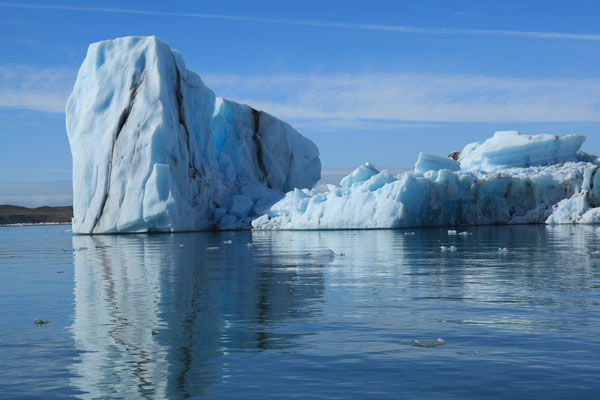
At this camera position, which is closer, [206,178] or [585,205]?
[585,205]

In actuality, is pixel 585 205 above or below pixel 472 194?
below

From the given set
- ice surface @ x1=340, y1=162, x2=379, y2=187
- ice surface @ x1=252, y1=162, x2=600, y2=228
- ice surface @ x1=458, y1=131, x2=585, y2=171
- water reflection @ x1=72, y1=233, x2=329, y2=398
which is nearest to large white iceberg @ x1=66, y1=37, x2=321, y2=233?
ice surface @ x1=252, y1=162, x2=600, y2=228

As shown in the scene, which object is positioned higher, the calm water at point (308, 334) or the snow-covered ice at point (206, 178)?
the snow-covered ice at point (206, 178)

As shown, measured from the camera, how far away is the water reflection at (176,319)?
4.92 meters

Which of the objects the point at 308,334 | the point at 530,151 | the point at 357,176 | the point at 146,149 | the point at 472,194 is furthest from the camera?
the point at 530,151

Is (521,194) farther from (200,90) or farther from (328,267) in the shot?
(328,267)

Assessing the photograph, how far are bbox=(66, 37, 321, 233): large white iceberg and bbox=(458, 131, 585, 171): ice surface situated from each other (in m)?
13.4

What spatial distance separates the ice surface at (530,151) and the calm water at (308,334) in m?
28.9

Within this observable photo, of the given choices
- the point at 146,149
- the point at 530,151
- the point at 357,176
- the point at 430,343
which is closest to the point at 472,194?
the point at 530,151

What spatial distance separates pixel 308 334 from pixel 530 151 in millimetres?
36170

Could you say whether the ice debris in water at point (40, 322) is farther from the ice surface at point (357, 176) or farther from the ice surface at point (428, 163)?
the ice surface at point (428, 163)

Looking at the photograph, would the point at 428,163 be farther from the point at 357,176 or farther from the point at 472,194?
the point at 357,176

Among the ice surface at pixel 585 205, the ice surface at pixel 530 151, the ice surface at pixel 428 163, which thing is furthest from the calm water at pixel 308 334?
the ice surface at pixel 530 151

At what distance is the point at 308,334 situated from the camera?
627cm
